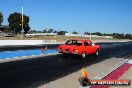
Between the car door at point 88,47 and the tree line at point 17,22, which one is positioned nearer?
the car door at point 88,47

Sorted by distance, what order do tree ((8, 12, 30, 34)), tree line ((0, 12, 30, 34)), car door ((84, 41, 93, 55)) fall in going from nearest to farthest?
car door ((84, 41, 93, 55)) < tree line ((0, 12, 30, 34)) < tree ((8, 12, 30, 34))

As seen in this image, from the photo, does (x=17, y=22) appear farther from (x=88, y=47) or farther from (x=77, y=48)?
(x=77, y=48)

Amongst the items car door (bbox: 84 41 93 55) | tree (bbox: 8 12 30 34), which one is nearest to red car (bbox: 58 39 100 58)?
car door (bbox: 84 41 93 55)

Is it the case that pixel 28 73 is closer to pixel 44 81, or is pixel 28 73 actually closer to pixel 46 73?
pixel 46 73

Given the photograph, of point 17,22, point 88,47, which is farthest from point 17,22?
point 88,47

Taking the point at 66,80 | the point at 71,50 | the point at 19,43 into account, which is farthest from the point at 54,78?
the point at 19,43

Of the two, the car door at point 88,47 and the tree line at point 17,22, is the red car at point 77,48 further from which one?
the tree line at point 17,22

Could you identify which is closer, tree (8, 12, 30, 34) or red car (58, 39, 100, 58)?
red car (58, 39, 100, 58)

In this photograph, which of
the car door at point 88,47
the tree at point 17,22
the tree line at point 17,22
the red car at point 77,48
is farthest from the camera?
the tree at point 17,22

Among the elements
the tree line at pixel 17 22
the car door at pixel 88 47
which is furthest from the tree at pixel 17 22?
the car door at pixel 88 47

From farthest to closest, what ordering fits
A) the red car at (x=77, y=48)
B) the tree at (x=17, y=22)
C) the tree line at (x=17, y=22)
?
the tree at (x=17, y=22)
the tree line at (x=17, y=22)
the red car at (x=77, y=48)

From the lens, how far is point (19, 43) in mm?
45094

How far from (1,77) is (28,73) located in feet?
5.55

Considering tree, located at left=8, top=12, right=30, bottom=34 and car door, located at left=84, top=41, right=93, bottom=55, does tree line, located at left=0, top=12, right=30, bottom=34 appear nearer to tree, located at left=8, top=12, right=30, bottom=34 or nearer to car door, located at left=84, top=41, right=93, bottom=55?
tree, located at left=8, top=12, right=30, bottom=34
